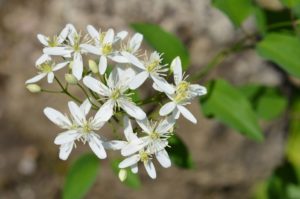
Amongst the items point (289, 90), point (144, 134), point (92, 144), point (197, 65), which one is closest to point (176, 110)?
point (144, 134)

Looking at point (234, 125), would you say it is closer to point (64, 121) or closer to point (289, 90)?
point (64, 121)

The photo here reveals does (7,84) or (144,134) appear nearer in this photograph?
(144,134)

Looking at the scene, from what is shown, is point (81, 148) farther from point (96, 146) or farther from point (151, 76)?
point (151, 76)

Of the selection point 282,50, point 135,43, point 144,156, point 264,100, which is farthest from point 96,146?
point 264,100

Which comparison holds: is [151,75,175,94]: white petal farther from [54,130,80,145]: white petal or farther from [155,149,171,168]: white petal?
[54,130,80,145]: white petal

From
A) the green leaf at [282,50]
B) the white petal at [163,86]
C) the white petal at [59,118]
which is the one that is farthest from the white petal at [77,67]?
the green leaf at [282,50]

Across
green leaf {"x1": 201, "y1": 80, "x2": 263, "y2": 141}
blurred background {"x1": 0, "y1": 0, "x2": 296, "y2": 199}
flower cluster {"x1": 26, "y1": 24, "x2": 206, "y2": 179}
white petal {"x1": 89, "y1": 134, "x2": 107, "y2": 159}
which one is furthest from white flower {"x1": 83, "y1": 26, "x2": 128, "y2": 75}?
blurred background {"x1": 0, "y1": 0, "x2": 296, "y2": 199}

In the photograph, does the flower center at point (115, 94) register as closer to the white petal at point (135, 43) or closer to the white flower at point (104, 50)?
the white flower at point (104, 50)
